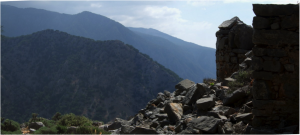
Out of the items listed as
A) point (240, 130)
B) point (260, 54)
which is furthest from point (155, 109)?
point (260, 54)

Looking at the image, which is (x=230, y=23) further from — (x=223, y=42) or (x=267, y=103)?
(x=267, y=103)

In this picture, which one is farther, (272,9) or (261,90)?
(261,90)

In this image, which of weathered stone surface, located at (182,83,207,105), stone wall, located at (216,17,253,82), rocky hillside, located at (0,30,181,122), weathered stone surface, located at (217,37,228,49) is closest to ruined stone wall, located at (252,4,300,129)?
weathered stone surface, located at (182,83,207,105)

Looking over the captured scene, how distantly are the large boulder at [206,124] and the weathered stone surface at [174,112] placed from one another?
104cm

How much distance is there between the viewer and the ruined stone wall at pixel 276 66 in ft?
12.4

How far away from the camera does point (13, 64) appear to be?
7425 centimetres

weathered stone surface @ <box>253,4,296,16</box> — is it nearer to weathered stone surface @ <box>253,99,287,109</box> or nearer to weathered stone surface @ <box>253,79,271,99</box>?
weathered stone surface @ <box>253,79,271,99</box>

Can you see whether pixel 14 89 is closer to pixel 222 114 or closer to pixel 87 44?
pixel 87 44

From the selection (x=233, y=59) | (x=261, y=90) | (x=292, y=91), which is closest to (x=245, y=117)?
(x=261, y=90)

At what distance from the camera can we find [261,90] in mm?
3992

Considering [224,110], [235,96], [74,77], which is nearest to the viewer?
[224,110]

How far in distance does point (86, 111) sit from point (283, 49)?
63.9 metres

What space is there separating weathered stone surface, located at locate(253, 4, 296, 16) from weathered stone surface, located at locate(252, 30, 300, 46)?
0.29 meters

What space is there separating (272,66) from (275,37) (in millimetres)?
473
